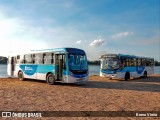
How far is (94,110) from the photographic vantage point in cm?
884

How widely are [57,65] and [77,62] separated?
1563mm

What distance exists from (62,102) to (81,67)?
7701mm

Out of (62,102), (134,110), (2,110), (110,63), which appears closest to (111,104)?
(134,110)

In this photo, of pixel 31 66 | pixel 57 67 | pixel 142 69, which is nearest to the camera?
pixel 57 67

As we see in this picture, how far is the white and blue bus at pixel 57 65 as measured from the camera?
55.8ft

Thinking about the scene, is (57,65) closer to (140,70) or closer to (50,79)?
(50,79)

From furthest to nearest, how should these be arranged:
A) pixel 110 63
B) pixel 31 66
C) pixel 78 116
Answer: pixel 110 63, pixel 31 66, pixel 78 116

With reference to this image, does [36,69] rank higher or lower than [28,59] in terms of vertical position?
lower

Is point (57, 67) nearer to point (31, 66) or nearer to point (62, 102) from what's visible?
point (31, 66)

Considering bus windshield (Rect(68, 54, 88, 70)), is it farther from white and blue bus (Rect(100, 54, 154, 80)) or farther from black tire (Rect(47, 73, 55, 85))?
white and blue bus (Rect(100, 54, 154, 80))

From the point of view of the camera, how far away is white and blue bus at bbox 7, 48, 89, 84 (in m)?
17.0

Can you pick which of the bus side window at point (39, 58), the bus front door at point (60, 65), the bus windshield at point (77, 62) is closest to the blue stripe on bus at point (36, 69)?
the bus side window at point (39, 58)

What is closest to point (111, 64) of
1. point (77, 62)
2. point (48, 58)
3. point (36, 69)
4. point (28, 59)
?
point (77, 62)

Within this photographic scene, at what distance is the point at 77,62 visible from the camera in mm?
17578
